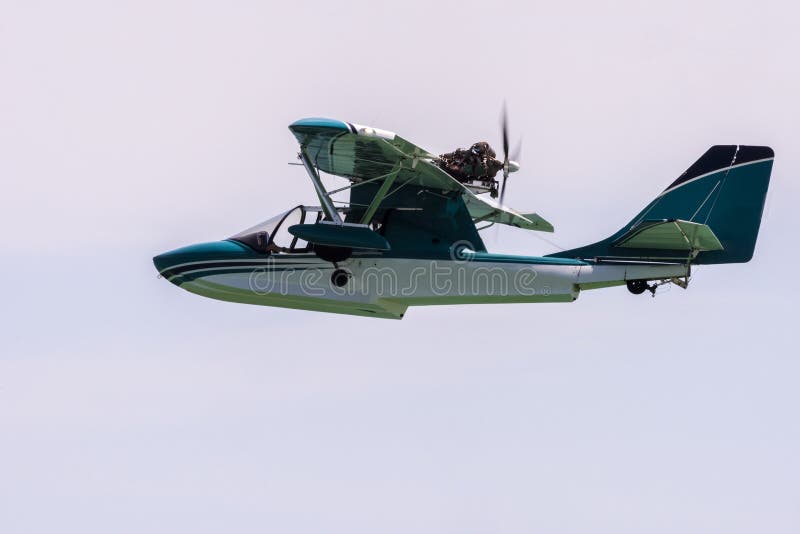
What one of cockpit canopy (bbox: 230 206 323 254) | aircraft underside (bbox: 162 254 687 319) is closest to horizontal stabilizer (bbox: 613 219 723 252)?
aircraft underside (bbox: 162 254 687 319)

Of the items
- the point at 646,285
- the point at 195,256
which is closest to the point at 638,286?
the point at 646,285

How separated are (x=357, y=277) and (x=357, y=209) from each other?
57.2 inches

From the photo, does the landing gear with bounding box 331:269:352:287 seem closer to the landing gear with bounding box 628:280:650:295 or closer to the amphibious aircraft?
the amphibious aircraft

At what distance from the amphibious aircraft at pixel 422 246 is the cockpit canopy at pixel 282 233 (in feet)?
0.07

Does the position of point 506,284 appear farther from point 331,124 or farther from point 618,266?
point 331,124

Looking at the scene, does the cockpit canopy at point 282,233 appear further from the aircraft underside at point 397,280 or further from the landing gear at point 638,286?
the landing gear at point 638,286

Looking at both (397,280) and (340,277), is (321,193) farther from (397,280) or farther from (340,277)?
(397,280)

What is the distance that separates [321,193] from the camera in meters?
31.6

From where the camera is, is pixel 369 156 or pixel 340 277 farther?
pixel 340 277

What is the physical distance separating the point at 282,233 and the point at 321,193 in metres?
1.68

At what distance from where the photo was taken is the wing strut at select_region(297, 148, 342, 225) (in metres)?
31.3

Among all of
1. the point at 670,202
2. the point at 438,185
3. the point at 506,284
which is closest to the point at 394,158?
the point at 438,185

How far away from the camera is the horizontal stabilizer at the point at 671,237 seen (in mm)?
30109

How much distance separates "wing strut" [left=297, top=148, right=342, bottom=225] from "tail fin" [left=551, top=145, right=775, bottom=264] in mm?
4642
